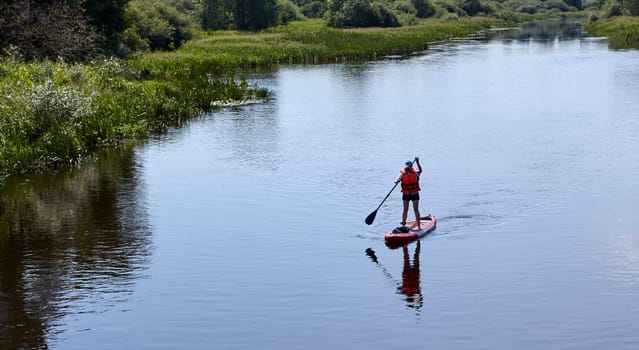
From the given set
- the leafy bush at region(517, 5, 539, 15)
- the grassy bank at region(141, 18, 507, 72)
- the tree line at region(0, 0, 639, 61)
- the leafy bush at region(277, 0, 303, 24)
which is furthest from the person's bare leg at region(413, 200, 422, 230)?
the leafy bush at region(517, 5, 539, 15)

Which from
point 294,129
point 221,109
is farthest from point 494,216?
point 221,109

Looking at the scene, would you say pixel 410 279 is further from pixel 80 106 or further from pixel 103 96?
pixel 103 96

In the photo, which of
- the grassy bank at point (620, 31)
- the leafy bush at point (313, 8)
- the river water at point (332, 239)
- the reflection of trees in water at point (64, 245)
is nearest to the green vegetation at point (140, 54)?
the grassy bank at point (620, 31)

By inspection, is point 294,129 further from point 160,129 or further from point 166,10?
point 166,10

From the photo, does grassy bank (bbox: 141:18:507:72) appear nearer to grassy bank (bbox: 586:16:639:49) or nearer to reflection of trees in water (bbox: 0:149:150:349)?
grassy bank (bbox: 586:16:639:49)

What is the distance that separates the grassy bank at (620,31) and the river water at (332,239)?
48.1 m

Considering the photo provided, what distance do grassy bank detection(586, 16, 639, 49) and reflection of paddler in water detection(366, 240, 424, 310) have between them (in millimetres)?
67561

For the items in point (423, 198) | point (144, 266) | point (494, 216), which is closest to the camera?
point (144, 266)

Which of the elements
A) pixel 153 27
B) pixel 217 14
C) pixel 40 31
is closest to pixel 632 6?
pixel 217 14

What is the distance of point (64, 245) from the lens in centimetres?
2380

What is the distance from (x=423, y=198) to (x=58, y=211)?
10926 mm

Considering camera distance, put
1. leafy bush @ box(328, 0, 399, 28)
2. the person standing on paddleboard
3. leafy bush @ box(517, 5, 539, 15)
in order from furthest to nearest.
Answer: leafy bush @ box(517, 5, 539, 15)
leafy bush @ box(328, 0, 399, 28)
the person standing on paddleboard

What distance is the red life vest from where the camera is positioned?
24.3 metres

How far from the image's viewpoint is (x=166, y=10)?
78.8 meters
